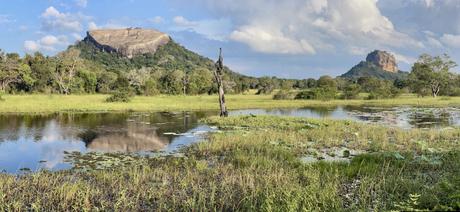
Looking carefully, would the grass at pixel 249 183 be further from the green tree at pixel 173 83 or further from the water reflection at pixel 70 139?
the green tree at pixel 173 83

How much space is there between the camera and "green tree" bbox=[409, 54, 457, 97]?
3716 inches

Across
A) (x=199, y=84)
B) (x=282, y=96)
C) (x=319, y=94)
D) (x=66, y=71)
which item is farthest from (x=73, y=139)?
(x=199, y=84)

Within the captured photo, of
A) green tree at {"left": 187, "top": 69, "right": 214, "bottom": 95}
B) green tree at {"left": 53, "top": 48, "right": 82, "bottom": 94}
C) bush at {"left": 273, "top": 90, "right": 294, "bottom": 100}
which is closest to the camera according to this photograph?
bush at {"left": 273, "top": 90, "right": 294, "bottom": 100}

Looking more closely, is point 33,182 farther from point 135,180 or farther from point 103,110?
point 103,110

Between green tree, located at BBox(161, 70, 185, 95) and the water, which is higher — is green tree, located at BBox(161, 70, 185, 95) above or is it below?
above

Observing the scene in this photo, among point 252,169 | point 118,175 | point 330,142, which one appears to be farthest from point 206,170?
point 330,142

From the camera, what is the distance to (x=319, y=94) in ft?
278

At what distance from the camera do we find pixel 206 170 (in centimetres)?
1495

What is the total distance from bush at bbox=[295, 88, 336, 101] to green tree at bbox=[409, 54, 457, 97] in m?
24.3

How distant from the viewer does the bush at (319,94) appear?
277 feet

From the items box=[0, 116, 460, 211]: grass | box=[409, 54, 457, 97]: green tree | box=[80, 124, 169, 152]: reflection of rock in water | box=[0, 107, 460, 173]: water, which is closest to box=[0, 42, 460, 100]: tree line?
box=[409, 54, 457, 97]: green tree

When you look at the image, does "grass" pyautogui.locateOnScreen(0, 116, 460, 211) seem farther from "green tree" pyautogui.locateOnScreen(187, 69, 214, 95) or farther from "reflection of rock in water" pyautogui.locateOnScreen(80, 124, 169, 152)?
"green tree" pyautogui.locateOnScreen(187, 69, 214, 95)

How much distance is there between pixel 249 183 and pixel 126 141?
50.3 feet

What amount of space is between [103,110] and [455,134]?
130 feet
